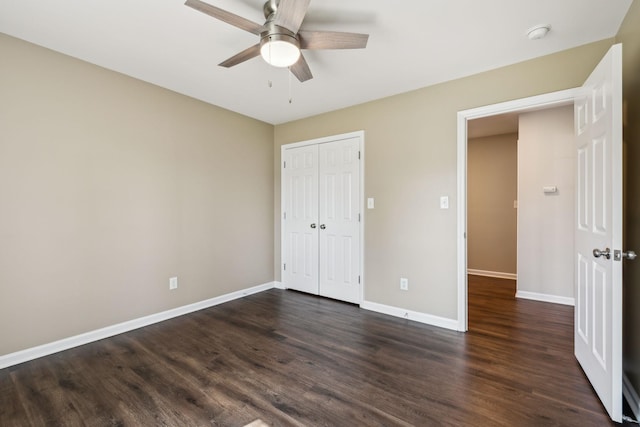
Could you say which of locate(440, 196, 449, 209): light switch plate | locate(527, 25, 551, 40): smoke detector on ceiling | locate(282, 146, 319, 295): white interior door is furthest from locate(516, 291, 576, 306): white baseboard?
locate(527, 25, 551, 40): smoke detector on ceiling

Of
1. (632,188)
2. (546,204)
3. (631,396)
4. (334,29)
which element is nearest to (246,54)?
(334,29)

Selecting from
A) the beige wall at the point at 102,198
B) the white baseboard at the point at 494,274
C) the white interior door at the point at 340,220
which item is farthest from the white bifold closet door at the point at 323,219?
the white baseboard at the point at 494,274

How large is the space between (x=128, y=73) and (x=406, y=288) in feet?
11.7

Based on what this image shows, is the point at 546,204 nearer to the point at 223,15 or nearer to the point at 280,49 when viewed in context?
the point at 280,49

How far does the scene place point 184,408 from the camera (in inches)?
68.6

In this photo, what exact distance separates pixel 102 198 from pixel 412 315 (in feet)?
10.7

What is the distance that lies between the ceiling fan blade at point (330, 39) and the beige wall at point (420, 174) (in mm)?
1485

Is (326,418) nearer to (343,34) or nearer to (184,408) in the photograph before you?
(184,408)

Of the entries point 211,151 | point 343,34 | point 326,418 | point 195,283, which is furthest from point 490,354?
point 211,151

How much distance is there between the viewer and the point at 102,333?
2658 mm

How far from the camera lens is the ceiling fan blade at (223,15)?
4.92 feet

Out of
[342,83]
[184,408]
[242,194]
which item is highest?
[342,83]

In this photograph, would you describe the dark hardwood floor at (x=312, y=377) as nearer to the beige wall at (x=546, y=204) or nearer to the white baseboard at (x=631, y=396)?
the white baseboard at (x=631, y=396)

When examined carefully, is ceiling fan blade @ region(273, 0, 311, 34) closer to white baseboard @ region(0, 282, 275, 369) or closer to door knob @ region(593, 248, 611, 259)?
door knob @ region(593, 248, 611, 259)
